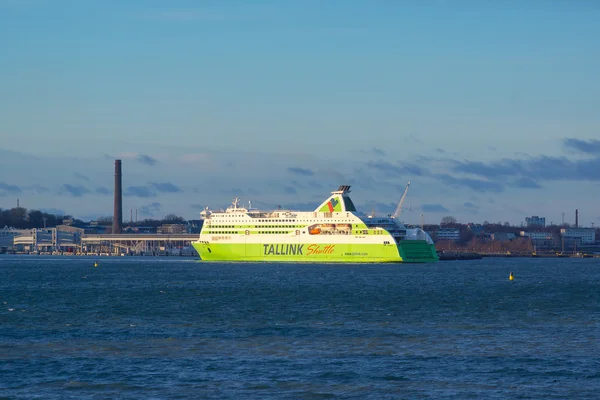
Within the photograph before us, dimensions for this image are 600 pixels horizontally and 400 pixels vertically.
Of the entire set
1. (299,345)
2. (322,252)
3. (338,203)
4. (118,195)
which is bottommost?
(299,345)

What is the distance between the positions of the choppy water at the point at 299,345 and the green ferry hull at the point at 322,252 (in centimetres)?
4826

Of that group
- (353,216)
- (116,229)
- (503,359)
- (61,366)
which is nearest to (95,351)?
(61,366)

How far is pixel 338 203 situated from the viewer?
108 m

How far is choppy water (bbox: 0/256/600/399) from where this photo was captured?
2367 cm

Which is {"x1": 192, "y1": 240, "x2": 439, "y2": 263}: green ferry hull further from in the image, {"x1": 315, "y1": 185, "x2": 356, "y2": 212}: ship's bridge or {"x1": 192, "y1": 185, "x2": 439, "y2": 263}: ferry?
{"x1": 315, "y1": 185, "x2": 356, "y2": 212}: ship's bridge

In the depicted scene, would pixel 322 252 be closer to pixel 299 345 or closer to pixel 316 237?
pixel 316 237

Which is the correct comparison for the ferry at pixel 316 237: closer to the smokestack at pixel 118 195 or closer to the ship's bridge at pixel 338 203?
the ship's bridge at pixel 338 203

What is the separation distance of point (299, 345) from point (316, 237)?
75.3m

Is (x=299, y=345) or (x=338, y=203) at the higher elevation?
(x=338, y=203)

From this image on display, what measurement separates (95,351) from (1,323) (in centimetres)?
987

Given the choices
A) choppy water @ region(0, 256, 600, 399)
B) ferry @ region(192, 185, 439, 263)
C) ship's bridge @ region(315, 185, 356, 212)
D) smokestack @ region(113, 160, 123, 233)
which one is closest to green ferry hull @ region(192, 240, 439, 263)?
ferry @ region(192, 185, 439, 263)

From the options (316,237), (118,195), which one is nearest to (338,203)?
(316,237)

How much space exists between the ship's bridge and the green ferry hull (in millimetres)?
4516

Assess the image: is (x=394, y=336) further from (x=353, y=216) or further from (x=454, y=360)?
(x=353, y=216)
